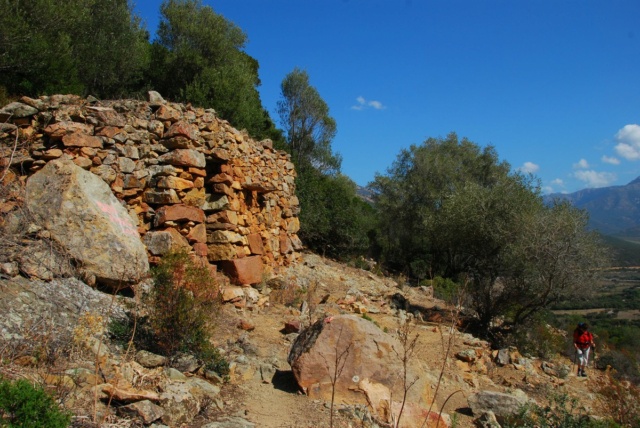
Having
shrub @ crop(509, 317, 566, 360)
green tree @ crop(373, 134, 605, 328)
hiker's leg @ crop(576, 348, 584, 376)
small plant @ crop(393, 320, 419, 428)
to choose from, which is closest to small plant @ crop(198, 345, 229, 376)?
small plant @ crop(393, 320, 419, 428)

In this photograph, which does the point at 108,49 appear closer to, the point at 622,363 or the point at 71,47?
the point at 71,47

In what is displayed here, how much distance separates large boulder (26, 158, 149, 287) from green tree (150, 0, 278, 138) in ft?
23.2

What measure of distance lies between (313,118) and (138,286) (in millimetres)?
15436

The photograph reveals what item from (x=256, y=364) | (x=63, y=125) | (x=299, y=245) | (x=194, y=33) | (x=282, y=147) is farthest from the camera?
(x=282, y=147)

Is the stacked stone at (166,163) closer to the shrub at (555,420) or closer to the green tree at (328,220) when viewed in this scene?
the shrub at (555,420)

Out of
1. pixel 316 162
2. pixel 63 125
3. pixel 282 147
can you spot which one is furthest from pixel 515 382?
pixel 316 162

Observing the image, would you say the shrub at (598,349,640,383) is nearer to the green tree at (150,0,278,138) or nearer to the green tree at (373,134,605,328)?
the green tree at (373,134,605,328)

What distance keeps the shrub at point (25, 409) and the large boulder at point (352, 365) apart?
9.15ft

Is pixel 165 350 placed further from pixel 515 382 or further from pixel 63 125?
pixel 515 382

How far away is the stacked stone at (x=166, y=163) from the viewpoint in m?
7.00

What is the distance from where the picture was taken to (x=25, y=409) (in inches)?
114

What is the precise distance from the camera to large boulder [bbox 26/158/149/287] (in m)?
5.91

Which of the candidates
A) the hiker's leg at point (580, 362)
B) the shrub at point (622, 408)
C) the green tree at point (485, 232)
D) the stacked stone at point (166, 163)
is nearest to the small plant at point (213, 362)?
the stacked stone at point (166, 163)

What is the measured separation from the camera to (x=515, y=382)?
827cm
